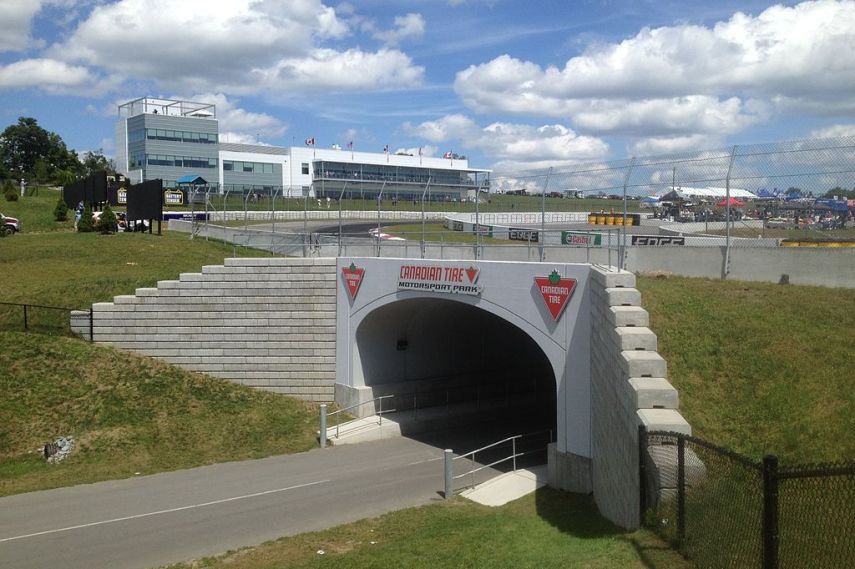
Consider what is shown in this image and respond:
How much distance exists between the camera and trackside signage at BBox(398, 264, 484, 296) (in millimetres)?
19891

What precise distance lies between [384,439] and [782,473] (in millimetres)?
17540

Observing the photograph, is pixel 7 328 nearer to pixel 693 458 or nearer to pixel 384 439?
pixel 384 439

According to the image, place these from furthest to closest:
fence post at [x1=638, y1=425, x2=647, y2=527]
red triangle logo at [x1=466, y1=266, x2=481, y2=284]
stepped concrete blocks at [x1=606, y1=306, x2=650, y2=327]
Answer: red triangle logo at [x1=466, y1=266, x2=481, y2=284] → stepped concrete blocks at [x1=606, y1=306, x2=650, y2=327] → fence post at [x1=638, y1=425, x2=647, y2=527]

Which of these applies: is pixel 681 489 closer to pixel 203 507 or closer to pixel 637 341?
pixel 637 341

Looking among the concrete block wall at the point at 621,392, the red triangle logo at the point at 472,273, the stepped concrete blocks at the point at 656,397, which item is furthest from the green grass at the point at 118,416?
the stepped concrete blocks at the point at 656,397

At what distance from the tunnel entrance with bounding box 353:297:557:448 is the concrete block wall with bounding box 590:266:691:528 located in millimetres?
7625

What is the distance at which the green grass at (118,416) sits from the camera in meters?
18.9

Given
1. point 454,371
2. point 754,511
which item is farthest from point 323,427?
point 754,511

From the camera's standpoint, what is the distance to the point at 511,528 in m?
13.7

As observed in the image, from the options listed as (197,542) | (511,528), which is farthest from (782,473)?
(197,542)

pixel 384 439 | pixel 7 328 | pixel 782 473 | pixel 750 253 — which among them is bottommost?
pixel 384 439

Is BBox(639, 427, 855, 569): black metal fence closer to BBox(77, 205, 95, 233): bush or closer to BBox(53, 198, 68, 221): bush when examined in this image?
BBox(77, 205, 95, 233): bush

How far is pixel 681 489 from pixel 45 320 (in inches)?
880

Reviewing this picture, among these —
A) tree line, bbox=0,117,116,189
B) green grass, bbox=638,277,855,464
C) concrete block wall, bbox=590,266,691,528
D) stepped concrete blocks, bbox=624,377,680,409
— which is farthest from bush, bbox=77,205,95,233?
tree line, bbox=0,117,116,189
